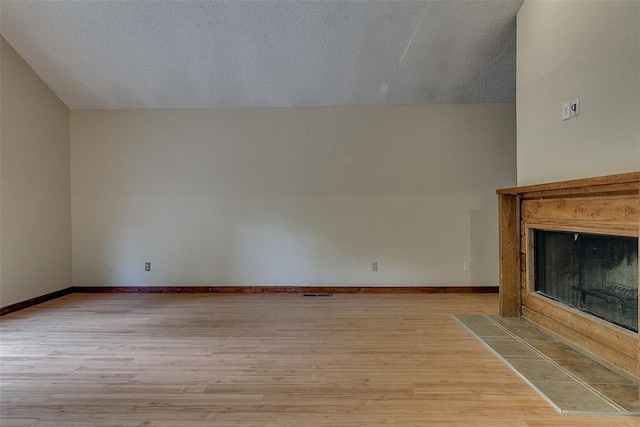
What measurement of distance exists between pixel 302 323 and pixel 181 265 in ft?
6.79

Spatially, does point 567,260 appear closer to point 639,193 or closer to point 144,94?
point 639,193

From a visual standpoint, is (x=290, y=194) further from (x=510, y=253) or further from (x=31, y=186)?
(x=31, y=186)

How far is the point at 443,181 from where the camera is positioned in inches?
168

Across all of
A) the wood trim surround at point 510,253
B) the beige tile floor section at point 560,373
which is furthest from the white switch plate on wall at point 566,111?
the beige tile floor section at point 560,373

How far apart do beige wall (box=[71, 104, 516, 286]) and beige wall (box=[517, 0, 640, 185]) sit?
48.5 inches

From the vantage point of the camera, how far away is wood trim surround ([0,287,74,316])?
3432 millimetres

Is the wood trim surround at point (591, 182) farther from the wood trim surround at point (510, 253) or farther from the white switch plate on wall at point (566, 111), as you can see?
the white switch plate on wall at point (566, 111)

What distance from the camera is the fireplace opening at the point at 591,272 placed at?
6.68ft

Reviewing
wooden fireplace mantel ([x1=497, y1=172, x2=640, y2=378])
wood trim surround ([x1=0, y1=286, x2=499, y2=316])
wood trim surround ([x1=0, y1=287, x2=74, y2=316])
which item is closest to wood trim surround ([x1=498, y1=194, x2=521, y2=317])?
wooden fireplace mantel ([x1=497, y1=172, x2=640, y2=378])

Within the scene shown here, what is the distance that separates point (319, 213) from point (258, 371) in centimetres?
242

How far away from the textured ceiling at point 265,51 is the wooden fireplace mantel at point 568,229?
1.57 m

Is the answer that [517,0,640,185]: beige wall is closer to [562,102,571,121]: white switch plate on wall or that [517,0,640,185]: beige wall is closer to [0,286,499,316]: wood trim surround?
[562,102,571,121]: white switch plate on wall

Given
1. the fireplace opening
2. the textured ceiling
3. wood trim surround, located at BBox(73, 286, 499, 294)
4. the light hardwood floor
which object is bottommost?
the light hardwood floor

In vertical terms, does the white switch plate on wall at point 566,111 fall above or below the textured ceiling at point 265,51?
below
